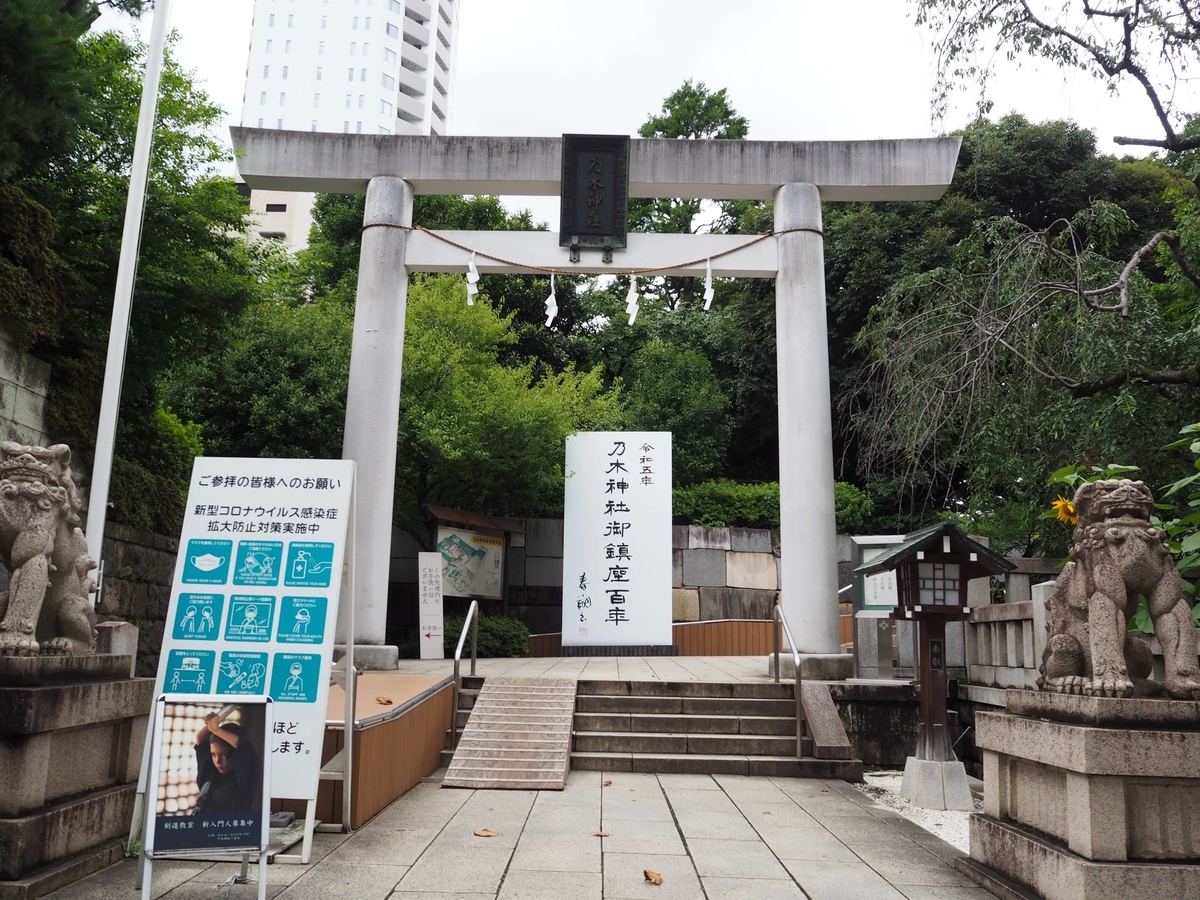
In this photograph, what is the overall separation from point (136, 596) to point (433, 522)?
15.8 feet

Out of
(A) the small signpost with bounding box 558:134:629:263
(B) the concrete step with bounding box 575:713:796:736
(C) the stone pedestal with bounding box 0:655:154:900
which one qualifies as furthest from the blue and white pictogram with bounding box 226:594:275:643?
(A) the small signpost with bounding box 558:134:629:263

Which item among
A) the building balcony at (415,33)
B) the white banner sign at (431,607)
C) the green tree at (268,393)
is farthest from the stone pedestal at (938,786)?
the building balcony at (415,33)

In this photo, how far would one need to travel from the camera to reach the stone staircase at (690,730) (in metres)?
7.65

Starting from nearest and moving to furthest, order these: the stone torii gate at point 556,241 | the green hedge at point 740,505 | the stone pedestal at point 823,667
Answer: the stone pedestal at point 823,667 → the stone torii gate at point 556,241 → the green hedge at point 740,505

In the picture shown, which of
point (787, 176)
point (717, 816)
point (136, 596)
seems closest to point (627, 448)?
point (787, 176)

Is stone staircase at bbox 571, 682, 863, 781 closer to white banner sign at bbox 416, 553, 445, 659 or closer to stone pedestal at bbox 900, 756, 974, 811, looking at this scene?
stone pedestal at bbox 900, 756, 974, 811

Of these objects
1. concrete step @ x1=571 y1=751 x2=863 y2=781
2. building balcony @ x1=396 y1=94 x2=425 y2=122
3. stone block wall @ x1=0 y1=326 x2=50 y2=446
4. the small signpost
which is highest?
building balcony @ x1=396 y1=94 x2=425 y2=122

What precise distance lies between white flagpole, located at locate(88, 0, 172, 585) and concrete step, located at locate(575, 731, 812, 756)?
4593mm

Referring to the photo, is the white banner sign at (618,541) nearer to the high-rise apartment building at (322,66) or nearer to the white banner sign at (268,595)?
the white banner sign at (268,595)

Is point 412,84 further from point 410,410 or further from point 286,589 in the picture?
point 286,589

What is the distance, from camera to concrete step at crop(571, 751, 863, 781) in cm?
760

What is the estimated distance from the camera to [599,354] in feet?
70.6

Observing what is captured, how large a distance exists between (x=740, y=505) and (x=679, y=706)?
9714 millimetres

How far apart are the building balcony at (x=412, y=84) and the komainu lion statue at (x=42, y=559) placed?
57.1m
